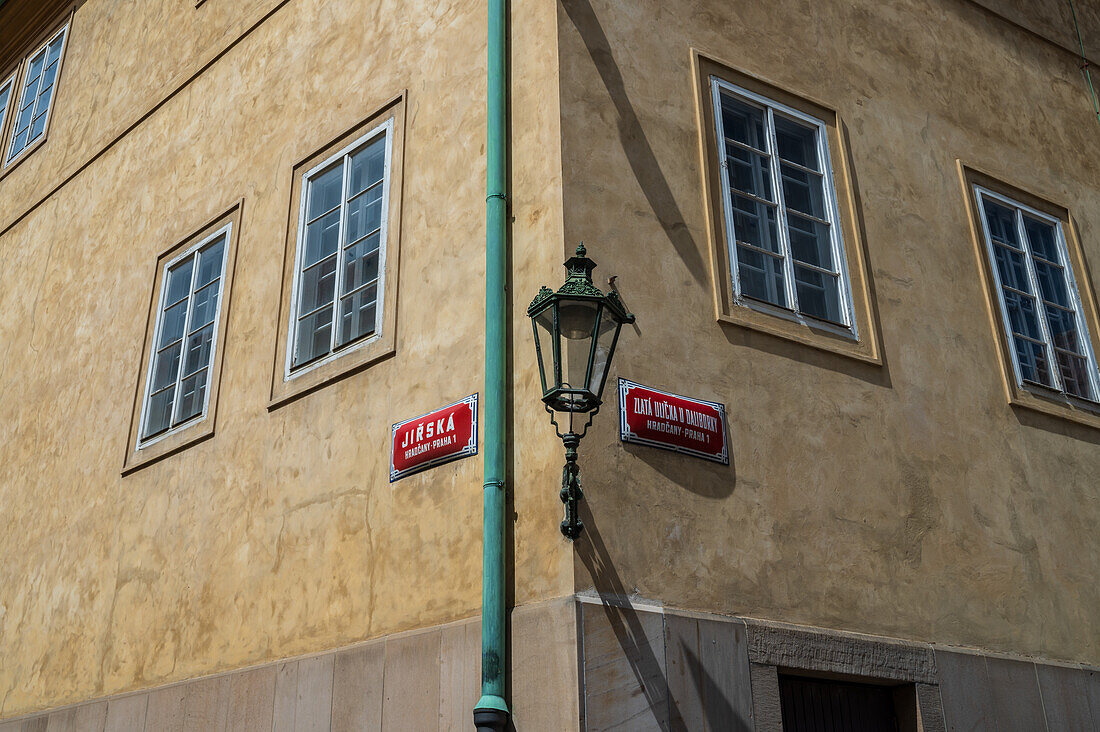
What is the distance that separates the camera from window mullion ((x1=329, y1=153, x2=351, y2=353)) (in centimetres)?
742

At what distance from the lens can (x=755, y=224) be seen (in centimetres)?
707

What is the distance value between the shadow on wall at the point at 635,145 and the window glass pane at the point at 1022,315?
2.78 meters

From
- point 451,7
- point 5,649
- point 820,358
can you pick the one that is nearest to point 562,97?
point 451,7

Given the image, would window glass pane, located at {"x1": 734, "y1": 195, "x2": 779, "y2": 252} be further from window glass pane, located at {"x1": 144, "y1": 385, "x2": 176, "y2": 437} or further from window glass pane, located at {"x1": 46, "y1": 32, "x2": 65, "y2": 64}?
window glass pane, located at {"x1": 46, "y1": 32, "x2": 65, "y2": 64}

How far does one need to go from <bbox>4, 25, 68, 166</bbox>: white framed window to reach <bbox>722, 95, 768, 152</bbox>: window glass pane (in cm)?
824

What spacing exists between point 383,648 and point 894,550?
2827mm

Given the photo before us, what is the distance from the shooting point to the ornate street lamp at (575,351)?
5.44 meters

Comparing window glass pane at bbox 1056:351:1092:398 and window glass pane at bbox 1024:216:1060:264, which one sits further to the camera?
window glass pane at bbox 1024:216:1060:264

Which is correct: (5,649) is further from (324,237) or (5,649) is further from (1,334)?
(324,237)

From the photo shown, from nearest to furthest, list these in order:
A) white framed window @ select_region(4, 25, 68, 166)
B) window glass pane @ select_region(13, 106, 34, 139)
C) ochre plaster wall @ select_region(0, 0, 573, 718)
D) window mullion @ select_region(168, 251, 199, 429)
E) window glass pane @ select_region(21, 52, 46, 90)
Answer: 1. ochre plaster wall @ select_region(0, 0, 573, 718)
2. window mullion @ select_region(168, 251, 199, 429)
3. white framed window @ select_region(4, 25, 68, 166)
4. window glass pane @ select_region(13, 106, 34, 139)
5. window glass pane @ select_region(21, 52, 46, 90)

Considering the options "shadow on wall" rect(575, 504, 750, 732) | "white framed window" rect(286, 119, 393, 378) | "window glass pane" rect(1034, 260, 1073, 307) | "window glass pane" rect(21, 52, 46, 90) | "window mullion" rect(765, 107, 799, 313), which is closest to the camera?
"shadow on wall" rect(575, 504, 750, 732)

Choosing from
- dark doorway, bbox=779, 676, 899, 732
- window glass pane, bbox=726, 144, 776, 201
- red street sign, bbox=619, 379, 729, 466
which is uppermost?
window glass pane, bbox=726, 144, 776, 201

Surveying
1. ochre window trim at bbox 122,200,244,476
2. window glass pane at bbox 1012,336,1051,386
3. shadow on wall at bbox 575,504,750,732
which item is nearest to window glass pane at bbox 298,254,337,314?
ochre window trim at bbox 122,200,244,476

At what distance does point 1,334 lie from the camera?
460 inches
